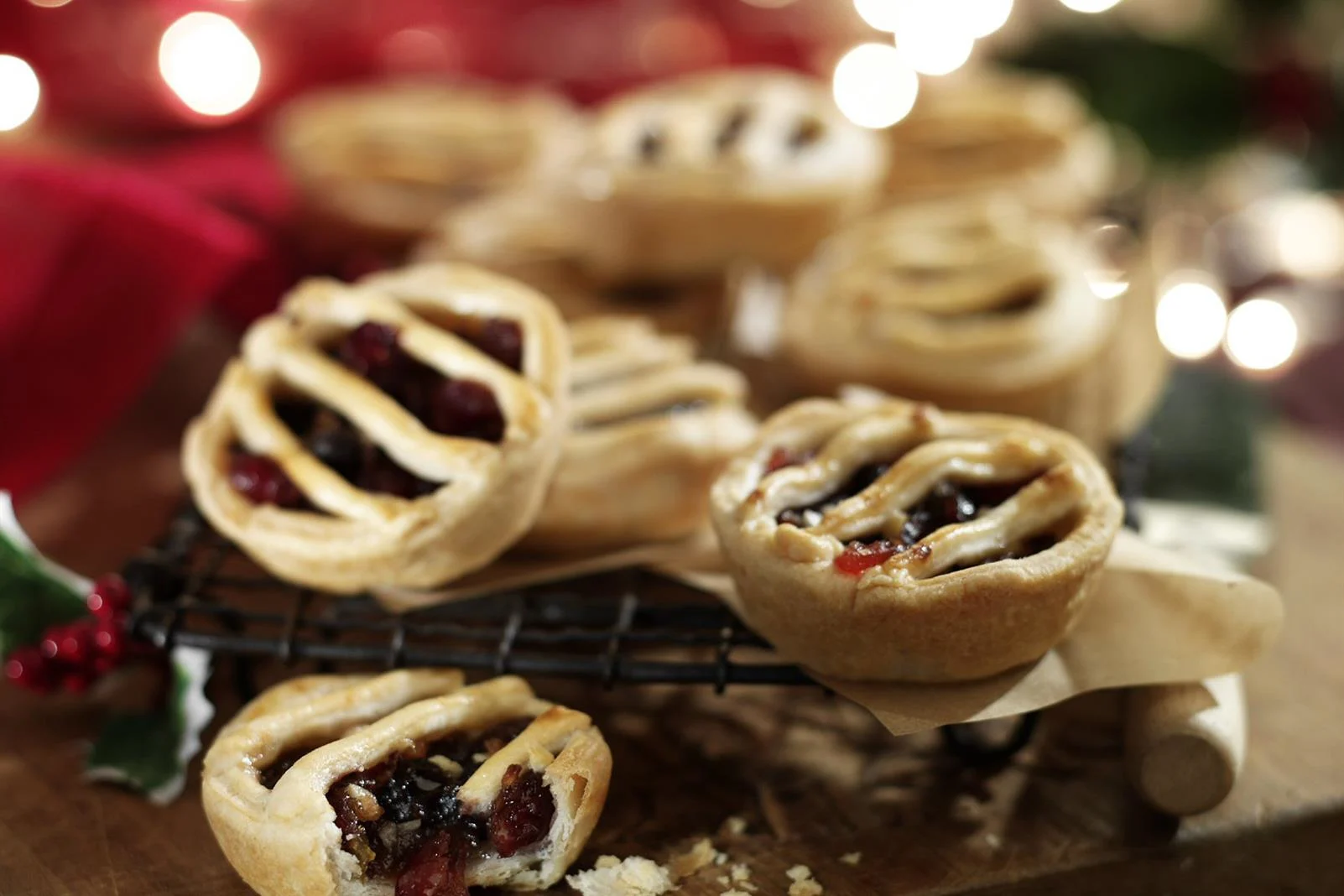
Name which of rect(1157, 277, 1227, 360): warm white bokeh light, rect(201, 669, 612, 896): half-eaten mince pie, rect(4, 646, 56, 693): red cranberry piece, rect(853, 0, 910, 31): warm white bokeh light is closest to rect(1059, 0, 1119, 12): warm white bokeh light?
rect(853, 0, 910, 31): warm white bokeh light

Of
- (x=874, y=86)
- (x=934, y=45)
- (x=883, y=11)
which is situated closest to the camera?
(x=874, y=86)

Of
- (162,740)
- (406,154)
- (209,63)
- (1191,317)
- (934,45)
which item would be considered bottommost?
(162,740)

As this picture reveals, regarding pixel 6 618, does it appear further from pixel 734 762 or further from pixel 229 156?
pixel 229 156

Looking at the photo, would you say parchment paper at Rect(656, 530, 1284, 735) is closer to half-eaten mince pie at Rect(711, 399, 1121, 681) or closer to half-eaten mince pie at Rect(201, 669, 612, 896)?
half-eaten mince pie at Rect(711, 399, 1121, 681)

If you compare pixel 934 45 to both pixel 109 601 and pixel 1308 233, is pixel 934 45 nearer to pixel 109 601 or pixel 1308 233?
pixel 1308 233

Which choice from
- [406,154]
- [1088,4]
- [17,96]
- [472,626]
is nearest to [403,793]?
[472,626]
